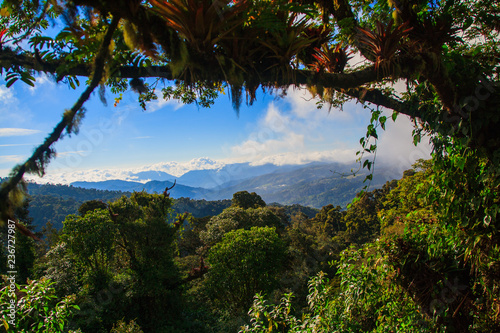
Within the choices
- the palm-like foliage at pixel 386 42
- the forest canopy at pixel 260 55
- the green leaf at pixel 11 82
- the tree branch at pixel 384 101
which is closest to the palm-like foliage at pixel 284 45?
the forest canopy at pixel 260 55

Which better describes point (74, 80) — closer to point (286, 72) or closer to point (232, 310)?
point (286, 72)

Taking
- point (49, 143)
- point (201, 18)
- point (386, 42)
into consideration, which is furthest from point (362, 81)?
point (49, 143)

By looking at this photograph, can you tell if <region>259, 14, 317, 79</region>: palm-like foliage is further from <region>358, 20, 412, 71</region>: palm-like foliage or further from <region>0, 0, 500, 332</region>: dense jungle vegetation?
<region>358, 20, 412, 71</region>: palm-like foliage

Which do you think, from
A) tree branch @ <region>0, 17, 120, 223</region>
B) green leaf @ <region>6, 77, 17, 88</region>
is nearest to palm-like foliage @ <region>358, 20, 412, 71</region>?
tree branch @ <region>0, 17, 120, 223</region>

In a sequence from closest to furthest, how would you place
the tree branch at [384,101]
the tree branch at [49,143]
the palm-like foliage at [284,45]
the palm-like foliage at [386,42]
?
the tree branch at [49,143], the palm-like foliage at [284,45], the palm-like foliage at [386,42], the tree branch at [384,101]

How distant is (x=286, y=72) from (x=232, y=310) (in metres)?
11.6

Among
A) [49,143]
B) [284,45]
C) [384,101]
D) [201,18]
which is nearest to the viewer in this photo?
[49,143]

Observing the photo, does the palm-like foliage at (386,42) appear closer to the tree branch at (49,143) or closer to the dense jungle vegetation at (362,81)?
the dense jungle vegetation at (362,81)

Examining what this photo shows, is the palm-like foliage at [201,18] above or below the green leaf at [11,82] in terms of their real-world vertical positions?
above

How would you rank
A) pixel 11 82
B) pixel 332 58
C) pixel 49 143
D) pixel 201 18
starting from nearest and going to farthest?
1. pixel 49 143
2. pixel 11 82
3. pixel 201 18
4. pixel 332 58

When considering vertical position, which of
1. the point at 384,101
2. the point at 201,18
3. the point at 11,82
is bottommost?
the point at 384,101

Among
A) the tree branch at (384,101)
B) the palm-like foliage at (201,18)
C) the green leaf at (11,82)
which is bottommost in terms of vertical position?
the tree branch at (384,101)

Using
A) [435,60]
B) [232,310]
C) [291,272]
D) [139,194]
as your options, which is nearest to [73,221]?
[139,194]

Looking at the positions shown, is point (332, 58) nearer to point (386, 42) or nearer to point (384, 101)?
point (386, 42)
